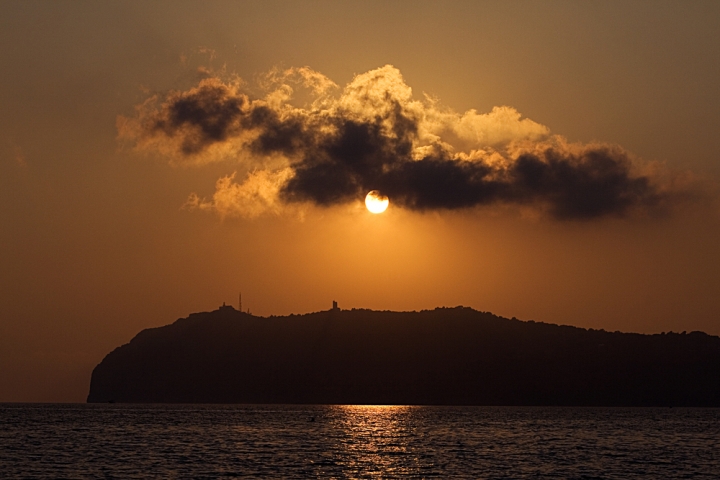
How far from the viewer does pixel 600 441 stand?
613ft

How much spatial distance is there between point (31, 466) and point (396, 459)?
48.1 m

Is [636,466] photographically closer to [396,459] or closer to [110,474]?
[396,459]

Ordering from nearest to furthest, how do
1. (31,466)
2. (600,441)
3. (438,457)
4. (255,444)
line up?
(31,466), (438,457), (255,444), (600,441)

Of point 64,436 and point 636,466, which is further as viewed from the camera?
point 64,436

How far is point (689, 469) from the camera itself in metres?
126

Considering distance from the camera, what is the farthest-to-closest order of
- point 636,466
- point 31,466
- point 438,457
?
1. point 438,457
2. point 636,466
3. point 31,466

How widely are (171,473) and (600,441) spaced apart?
101360 mm

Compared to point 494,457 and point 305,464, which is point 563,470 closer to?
point 494,457

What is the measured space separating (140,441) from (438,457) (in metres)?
60.4

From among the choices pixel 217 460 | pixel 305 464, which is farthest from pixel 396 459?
pixel 217 460

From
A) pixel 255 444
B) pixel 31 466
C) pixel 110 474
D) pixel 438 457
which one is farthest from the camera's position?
pixel 255 444

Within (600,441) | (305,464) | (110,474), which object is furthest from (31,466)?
(600,441)

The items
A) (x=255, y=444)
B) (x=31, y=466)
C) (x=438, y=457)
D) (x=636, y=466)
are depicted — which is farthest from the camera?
(x=255, y=444)

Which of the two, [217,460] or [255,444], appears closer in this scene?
[217,460]
